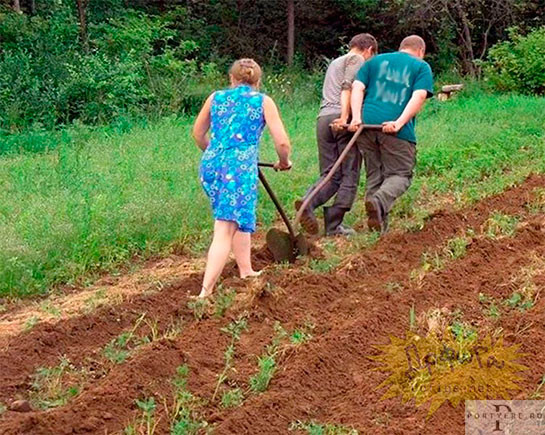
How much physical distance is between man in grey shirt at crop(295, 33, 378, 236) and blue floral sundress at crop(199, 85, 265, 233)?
1.93 meters

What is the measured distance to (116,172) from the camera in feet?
36.6

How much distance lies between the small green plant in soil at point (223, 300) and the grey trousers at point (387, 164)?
2.17 metres

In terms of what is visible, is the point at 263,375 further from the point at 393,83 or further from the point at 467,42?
the point at 467,42

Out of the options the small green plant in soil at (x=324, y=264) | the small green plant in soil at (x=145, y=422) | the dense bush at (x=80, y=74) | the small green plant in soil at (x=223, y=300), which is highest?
the small green plant in soil at (x=145, y=422)

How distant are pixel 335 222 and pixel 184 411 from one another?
4522mm

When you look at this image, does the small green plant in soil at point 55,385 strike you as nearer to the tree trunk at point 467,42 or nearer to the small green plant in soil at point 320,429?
the small green plant in soil at point 320,429

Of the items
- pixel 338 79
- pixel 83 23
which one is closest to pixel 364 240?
pixel 338 79

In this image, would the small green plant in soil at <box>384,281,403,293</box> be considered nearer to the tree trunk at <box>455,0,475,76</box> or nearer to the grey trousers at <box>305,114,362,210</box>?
the grey trousers at <box>305,114,362,210</box>

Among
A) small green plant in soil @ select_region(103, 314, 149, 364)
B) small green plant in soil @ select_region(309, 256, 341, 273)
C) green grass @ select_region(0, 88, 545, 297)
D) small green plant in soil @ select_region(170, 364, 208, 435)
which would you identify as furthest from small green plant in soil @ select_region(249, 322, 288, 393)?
green grass @ select_region(0, 88, 545, 297)

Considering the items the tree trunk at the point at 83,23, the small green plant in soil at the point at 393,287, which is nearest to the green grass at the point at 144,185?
the small green plant in soil at the point at 393,287

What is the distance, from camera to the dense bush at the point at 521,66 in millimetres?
22672

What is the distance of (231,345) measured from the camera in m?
5.79

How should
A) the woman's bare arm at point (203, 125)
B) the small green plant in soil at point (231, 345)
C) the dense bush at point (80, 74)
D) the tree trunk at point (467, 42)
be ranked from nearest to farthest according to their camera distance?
1. the small green plant in soil at point (231, 345)
2. the woman's bare arm at point (203, 125)
3. the dense bush at point (80, 74)
4. the tree trunk at point (467, 42)

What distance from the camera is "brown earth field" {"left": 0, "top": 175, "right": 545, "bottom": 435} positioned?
477cm
